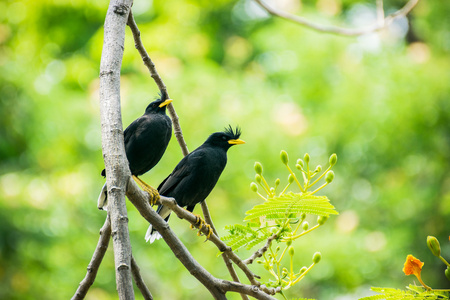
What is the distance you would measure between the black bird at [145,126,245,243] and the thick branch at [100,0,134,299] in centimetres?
152

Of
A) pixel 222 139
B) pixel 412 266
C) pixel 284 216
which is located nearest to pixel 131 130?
pixel 222 139

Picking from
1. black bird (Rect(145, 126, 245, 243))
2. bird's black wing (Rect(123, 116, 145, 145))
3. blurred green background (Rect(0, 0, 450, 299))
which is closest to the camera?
bird's black wing (Rect(123, 116, 145, 145))

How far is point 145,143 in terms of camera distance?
316cm

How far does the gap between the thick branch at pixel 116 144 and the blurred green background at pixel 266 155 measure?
15.0 ft

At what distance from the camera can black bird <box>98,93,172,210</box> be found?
312 cm

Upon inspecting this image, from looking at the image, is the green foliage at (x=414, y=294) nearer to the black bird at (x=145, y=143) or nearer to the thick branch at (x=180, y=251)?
the thick branch at (x=180, y=251)

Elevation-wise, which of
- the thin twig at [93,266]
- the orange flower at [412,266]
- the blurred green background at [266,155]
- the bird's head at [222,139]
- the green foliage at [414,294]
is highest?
the blurred green background at [266,155]

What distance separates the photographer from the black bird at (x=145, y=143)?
3.12 m

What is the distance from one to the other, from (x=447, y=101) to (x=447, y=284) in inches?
97.3

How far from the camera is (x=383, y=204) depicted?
7.28m

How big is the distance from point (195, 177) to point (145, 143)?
0.50 meters

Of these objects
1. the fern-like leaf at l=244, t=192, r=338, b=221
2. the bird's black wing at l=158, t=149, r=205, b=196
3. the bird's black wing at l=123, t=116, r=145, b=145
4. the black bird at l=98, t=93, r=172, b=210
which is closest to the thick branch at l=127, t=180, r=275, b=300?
the fern-like leaf at l=244, t=192, r=338, b=221

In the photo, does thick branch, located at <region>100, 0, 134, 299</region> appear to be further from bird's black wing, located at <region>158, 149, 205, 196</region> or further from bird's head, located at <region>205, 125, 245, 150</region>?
bird's head, located at <region>205, 125, 245, 150</region>

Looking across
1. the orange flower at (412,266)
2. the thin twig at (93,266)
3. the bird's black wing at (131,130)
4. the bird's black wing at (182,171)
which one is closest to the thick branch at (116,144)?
the thin twig at (93,266)
